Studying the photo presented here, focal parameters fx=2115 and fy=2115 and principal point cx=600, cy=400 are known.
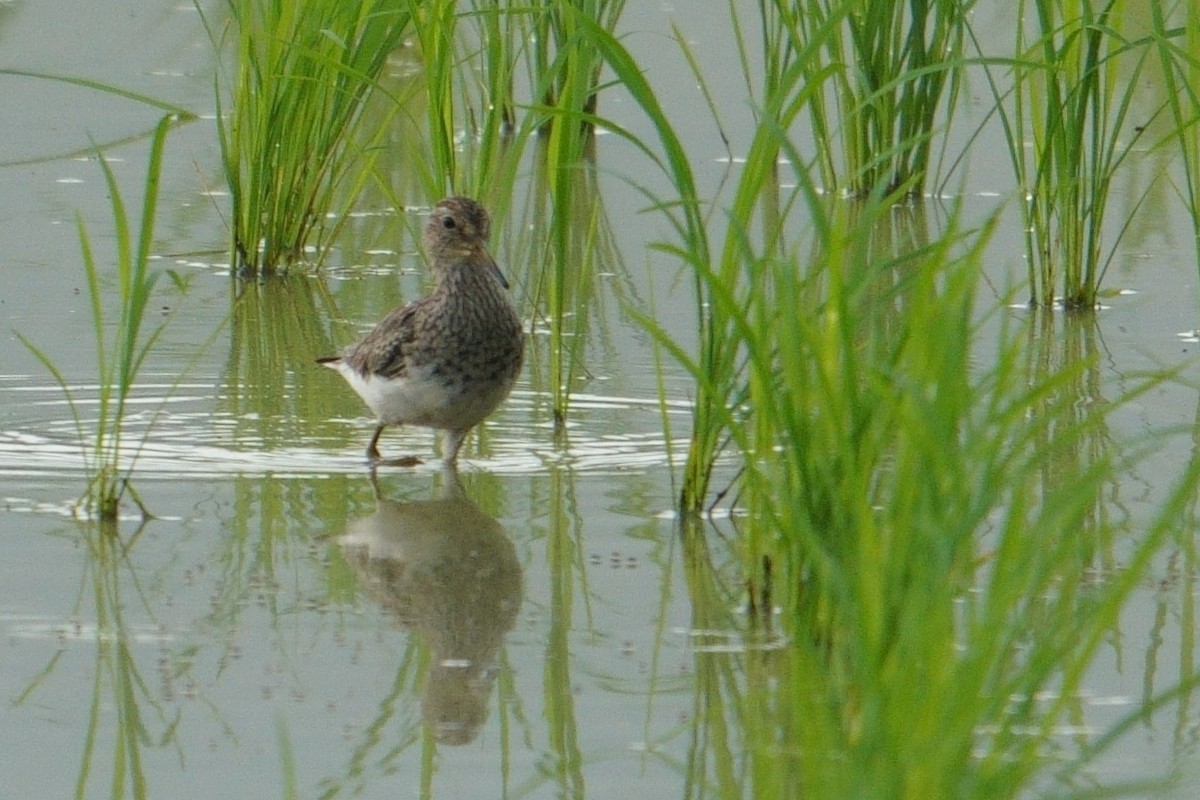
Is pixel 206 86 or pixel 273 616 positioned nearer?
pixel 273 616

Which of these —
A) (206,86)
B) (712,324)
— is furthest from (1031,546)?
(206,86)

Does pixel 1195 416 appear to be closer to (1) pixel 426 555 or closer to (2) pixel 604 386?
(2) pixel 604 386

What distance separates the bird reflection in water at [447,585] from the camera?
3973 mm

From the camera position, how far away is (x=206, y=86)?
11.3m

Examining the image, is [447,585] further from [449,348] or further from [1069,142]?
[1069,142]

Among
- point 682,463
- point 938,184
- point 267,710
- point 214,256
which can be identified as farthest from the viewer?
point 938,184

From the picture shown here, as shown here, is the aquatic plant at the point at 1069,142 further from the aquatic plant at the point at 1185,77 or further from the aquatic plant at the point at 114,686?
the aquatic plant at the point at 114,686

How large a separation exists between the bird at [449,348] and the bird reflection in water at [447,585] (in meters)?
0.25

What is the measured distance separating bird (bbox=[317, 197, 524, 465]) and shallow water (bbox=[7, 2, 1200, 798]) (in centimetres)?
19

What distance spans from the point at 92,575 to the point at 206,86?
23.0 ft

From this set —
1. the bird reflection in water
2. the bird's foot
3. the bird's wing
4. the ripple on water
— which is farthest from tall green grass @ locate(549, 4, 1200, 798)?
the bird's wing

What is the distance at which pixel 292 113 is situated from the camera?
7.50m

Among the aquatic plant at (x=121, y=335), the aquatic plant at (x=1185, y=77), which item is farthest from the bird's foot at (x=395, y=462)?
the aquatic plant at (x=1185, y=77)

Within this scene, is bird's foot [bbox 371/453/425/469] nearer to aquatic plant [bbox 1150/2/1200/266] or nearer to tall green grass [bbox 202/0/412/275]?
tall green grass [bbox 202/0/412/275]
